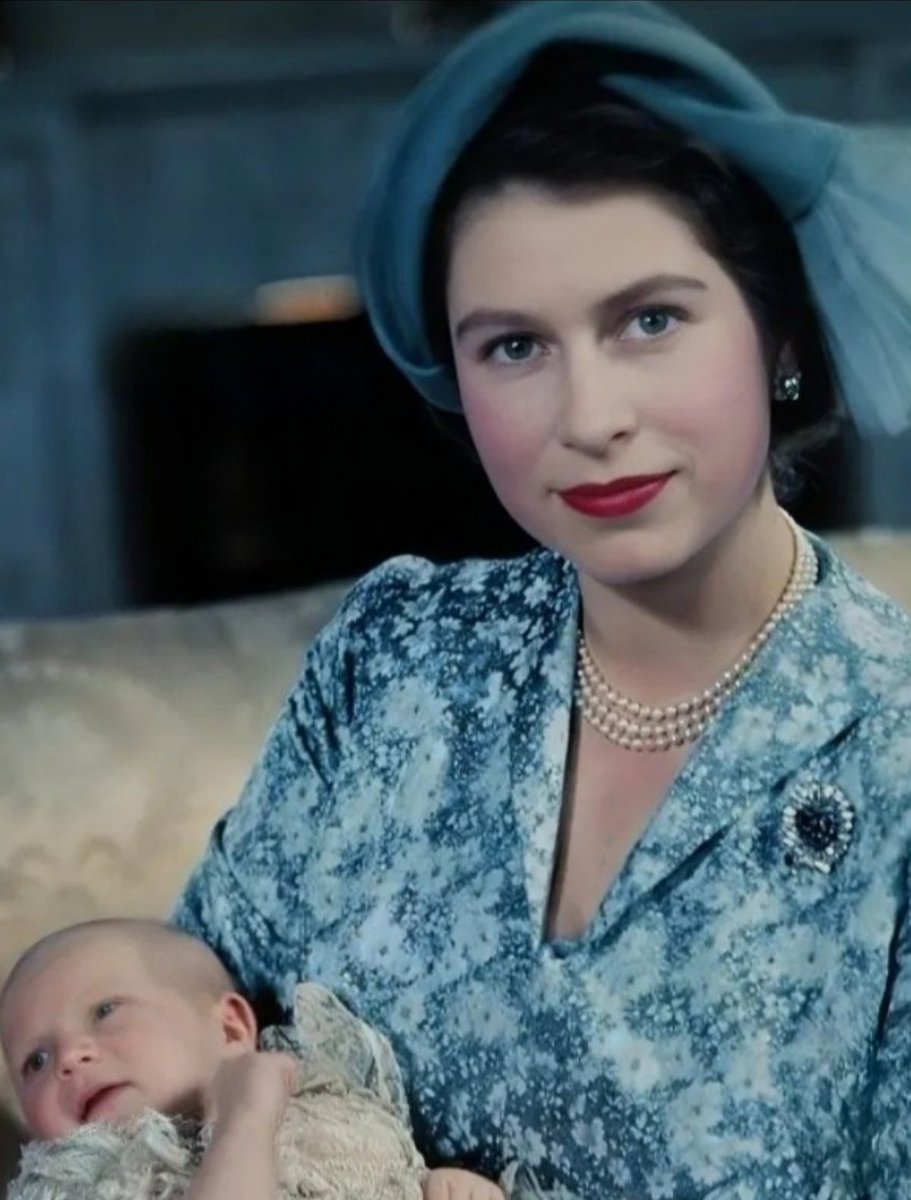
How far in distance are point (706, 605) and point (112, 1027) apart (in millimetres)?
358

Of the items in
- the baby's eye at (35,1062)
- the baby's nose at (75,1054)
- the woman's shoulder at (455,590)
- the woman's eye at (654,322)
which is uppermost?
the woman's eye at (654,322)

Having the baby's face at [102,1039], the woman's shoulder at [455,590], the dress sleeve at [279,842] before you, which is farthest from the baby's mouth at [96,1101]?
the woman's shoulder at [455,590]

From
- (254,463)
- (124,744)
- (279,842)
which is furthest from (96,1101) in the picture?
(254,463)

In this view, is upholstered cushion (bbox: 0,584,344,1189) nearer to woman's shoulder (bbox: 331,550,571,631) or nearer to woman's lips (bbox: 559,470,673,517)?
woman's shoulder (bbox: 331,550,571,631)

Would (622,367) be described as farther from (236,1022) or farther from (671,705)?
(236,1022)

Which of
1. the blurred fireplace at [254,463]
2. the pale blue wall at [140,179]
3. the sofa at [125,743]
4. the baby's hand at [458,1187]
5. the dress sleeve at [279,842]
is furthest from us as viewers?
the pale blue wall at [140,179]

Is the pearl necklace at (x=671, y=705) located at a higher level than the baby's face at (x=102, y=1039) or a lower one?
higher

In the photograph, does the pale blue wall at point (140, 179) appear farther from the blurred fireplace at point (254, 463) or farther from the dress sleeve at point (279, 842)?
the dress sleeve at point (279, 842)

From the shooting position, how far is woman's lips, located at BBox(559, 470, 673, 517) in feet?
2.95

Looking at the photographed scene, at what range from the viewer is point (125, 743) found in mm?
1250

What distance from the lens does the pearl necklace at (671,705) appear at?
0.94m

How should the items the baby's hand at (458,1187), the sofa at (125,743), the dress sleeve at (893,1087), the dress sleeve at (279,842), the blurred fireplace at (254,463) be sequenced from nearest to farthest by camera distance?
the dress sleeve at (893,1087), the baby's hand at (458,1187), the dress sleeve at (279,842), the sofa at (125,743), the blurred fireplace at (254,463)

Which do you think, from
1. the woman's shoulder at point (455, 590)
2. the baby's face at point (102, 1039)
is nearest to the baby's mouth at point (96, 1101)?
the baby's face at point (102, 1039)

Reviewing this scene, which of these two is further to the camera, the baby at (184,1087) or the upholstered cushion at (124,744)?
the upholstered cushion at (124,744)
